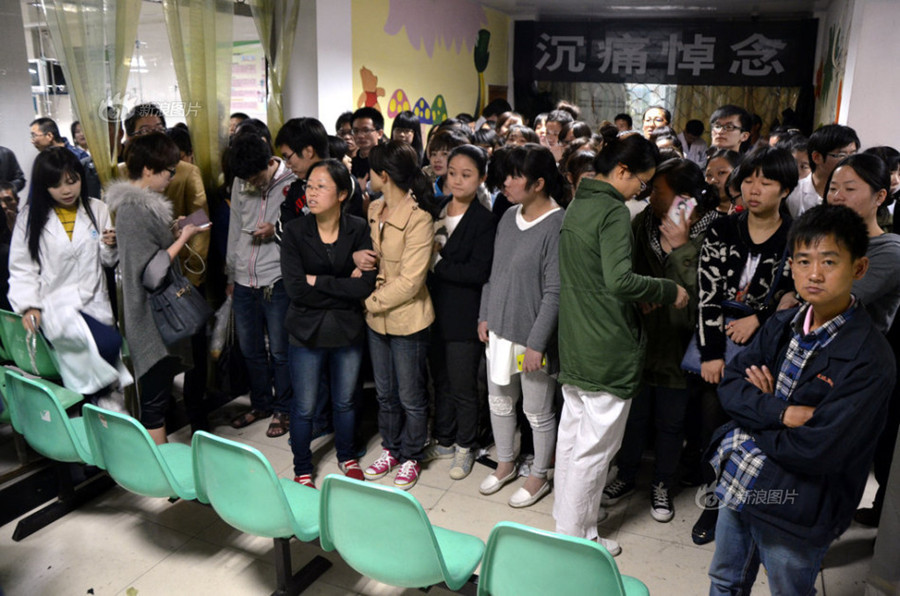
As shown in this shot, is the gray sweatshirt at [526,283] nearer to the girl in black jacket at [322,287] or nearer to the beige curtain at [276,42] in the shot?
the girl in black jacket at [322,287]

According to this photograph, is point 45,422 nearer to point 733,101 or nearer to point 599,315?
point 599,315

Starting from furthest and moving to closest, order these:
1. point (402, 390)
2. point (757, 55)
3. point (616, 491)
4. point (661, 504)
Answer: point (757, 55)
point (402, 390)
point (616, 491)
point (661, 504)

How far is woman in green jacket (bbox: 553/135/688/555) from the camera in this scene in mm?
2102

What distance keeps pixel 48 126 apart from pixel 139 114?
0.50 metres

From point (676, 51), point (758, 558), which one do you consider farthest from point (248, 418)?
point (676, 51)

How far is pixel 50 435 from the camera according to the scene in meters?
2.42

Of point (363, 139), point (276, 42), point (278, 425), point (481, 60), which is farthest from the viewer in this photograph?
point (481, 60)

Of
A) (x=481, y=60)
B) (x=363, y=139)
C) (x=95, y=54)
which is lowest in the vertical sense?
(x=363, y=139)

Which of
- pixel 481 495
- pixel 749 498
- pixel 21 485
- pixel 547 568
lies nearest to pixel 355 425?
pixel 481 495

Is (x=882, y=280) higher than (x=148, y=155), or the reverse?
(x=148, y=155)

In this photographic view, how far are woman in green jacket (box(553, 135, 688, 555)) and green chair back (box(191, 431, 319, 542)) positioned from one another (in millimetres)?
903

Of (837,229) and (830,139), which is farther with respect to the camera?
(830,139)

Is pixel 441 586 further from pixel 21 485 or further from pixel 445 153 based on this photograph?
pixel 445 153

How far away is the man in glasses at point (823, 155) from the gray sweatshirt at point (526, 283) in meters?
1.46
